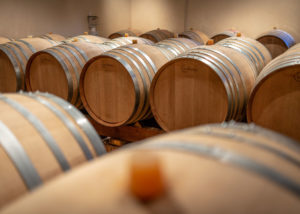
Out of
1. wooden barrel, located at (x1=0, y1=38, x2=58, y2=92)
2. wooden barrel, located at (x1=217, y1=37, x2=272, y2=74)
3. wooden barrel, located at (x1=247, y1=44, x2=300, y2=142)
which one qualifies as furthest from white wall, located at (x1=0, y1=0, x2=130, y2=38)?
wooden barrel, located at (x1=247, y1=44, x2=300, y2=142)

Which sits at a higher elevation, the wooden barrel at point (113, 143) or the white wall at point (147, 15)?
the white wall at point (147, 15)

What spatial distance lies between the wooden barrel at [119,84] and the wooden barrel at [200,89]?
20 cm

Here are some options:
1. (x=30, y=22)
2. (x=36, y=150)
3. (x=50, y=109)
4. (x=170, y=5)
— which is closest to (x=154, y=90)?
(x=50, y=109)

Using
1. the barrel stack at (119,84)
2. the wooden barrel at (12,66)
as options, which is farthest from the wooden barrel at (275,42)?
the wooden barrel at (12,66)

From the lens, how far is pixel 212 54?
8.88 ft

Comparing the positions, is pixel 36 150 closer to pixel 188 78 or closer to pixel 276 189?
pixel 276 189

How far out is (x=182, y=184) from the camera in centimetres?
79

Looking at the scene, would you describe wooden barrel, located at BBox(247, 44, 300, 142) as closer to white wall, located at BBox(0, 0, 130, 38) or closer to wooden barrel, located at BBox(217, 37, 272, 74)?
wooden barrel, located at BBox(217, 37, 272, 74)

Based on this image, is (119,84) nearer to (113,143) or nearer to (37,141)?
(113,143)

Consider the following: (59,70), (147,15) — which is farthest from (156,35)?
(59,70)

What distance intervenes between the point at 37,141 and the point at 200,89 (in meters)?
1.63

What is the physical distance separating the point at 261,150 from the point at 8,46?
379 centimetres

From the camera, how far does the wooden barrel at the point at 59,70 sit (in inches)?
131

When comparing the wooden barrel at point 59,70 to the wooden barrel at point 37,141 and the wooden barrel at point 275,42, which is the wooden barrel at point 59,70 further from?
the wooden barrel at point 275,42
